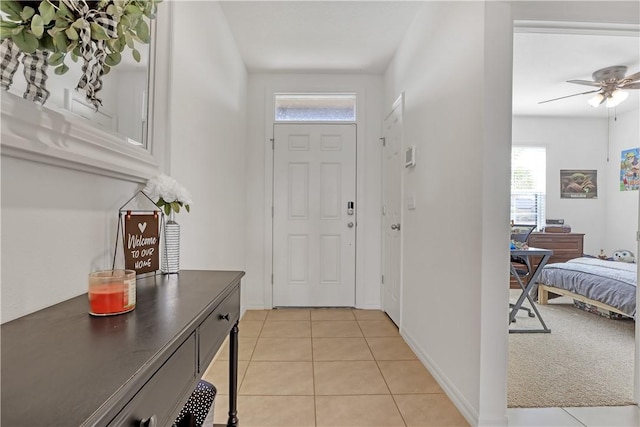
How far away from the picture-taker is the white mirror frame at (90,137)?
71 cm

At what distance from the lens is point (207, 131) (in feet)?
7.36

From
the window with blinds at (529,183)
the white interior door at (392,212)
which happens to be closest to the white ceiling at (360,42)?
the white interior door at (392,212)

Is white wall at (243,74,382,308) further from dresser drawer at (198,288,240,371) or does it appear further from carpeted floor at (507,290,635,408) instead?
dresser drawer at (198,288,240,371)

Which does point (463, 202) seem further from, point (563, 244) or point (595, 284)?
point (563, 244)

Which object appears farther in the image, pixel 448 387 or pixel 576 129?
pixel 576 129

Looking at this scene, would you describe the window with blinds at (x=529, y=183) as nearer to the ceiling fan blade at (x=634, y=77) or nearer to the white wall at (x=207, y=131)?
the ceiling fan blade at (x=634, y=77)

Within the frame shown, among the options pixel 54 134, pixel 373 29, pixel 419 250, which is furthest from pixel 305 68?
pixel 54 134

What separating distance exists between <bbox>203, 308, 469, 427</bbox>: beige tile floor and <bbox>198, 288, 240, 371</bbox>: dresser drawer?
0.75 metres

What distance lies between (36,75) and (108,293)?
541 mm

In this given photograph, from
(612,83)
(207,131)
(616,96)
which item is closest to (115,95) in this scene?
(207,131)

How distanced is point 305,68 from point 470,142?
7.83ft

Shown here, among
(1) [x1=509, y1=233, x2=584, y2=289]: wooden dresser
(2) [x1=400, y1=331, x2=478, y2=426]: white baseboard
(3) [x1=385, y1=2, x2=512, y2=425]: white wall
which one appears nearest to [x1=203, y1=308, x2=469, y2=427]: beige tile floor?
(2) [x1=400, y1=331, x2=478, y2=426]: white baseboard

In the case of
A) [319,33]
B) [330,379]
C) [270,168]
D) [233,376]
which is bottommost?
[330,379]

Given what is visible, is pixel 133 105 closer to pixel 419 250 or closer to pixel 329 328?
pixel 419 250
